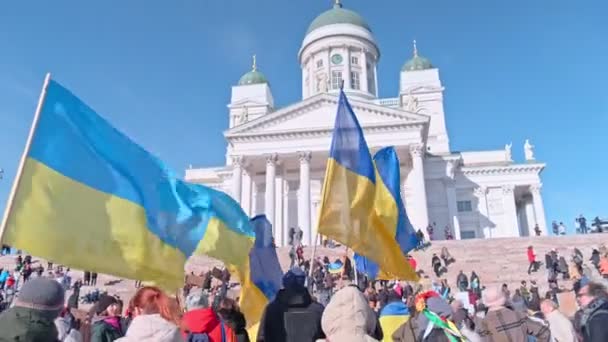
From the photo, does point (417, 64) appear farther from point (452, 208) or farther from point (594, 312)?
point (594, 312)

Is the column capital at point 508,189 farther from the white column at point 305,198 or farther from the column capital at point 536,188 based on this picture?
the white column at point 305,198

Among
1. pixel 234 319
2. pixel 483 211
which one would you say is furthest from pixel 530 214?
pixel 234 319

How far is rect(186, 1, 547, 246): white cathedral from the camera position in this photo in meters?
38.7

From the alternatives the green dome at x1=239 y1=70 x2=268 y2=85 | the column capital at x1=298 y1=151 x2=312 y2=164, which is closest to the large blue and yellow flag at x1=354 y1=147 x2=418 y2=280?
the column capital at x1=298 y1=151 x2=312 y2=164

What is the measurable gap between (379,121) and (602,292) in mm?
34970

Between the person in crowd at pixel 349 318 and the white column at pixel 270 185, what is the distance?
34.3 meters

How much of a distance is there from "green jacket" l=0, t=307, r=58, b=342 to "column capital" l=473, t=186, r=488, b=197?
4519 cm

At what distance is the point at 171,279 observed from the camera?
4.93 metres

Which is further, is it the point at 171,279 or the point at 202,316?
the point at 171,279

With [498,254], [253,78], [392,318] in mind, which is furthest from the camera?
[253,78]

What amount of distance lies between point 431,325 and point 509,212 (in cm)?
4291

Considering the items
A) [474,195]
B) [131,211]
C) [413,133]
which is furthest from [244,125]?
[131,211]

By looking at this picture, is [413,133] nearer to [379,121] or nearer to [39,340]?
[379,121]

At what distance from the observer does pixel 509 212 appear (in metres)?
43.9
